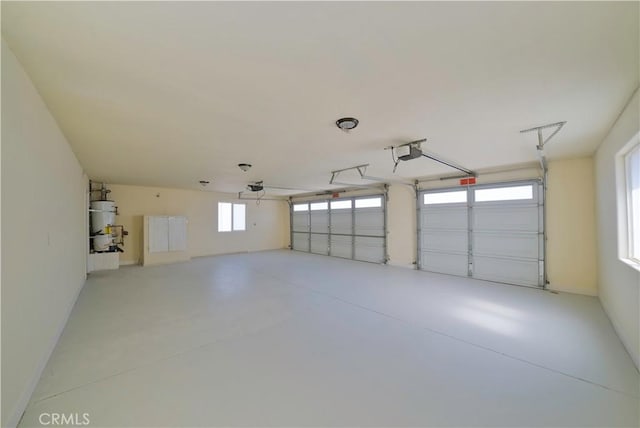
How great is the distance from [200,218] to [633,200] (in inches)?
362

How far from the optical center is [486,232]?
5160 mm

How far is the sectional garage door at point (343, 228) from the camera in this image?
7.26 metres

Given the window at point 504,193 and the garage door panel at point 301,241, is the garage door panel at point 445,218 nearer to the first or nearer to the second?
the window at point 504,193

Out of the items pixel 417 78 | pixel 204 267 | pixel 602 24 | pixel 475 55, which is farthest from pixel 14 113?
pixel 204 267

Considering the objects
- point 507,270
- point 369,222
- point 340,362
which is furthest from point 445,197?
point 340,362

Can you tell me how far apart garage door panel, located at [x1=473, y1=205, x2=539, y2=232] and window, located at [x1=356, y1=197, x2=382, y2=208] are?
2.48 m

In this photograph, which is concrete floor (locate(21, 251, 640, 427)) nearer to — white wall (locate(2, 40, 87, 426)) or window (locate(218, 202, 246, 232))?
white wall (locate(2, 40, 87, 426))

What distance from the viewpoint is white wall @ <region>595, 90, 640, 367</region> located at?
2209mm

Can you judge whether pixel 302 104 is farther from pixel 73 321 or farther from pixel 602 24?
pixel 73 321

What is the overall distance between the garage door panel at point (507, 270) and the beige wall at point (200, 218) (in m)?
7.16

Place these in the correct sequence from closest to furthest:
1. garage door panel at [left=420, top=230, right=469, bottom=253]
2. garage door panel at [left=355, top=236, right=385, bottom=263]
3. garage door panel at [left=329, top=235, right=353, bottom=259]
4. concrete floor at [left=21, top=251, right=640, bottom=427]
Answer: concrete floor at [left=21, top=251, right=640, bottom=427]
garage door panel at [left=420, top=230, right=469, bottom=253]
garage door panel at [left=355, top=236, right=385, bottom=263]
garage door panel at [left=329, top=235, right=353, bottom=259]

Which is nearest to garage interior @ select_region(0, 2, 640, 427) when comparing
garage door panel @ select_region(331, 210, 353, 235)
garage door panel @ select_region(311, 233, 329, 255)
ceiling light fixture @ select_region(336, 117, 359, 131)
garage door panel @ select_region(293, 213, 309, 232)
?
ceiling light fixture @ select_region(336, 117, 359, 131)

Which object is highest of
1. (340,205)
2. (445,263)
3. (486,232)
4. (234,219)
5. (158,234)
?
(340,205)

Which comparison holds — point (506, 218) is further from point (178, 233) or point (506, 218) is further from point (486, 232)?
point (178, 233)
